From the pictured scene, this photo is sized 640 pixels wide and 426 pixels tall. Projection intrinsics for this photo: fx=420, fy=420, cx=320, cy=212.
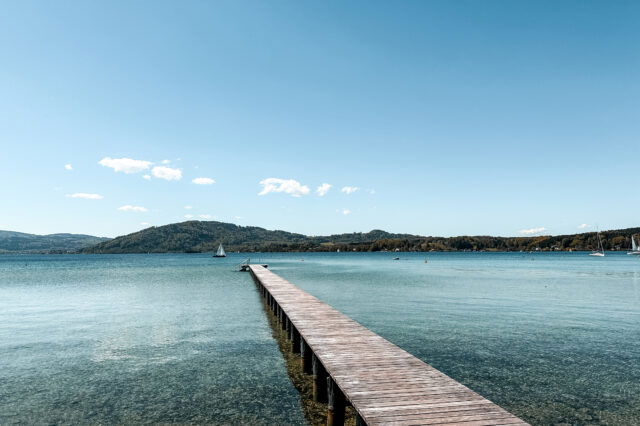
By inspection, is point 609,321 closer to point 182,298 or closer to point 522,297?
point 522,297

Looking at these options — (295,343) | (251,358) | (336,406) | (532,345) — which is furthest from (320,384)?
(532,345)

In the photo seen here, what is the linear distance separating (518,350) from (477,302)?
15.9 m

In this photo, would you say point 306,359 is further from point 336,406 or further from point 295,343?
point 336,406

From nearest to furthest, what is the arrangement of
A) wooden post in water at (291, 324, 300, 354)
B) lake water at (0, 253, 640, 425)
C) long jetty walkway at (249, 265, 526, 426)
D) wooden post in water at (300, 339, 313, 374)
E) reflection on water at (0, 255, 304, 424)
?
long jetty walkway at (249, 265, 526, 426) → reflection on water at (0, 255, 304, 424) → lake water at (0, 253, 640, 425) → wooden post in water at (300, 339, 313, 374) → wooden post in water at (291, 324, 300, 354)

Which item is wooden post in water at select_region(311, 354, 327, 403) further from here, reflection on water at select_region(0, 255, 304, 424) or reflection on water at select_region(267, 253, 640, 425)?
reflection on water at select_region(267, 253, 640, 425)

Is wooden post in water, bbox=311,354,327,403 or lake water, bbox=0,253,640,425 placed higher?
wooden post in water, bbox=311,354,327,403

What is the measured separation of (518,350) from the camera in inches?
682

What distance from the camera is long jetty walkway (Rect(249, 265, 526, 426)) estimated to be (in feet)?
23.7

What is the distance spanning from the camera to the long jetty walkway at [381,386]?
7.24 meters

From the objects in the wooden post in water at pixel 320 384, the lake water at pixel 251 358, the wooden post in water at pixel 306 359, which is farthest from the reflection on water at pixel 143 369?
the wooden post in water at pixel 306 359

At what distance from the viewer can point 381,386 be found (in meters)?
8.80

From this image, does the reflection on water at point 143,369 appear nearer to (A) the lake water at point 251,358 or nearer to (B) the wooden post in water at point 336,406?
(A) the lake water at point 251,358

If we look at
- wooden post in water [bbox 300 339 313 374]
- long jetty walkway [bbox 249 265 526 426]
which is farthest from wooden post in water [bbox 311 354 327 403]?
wooden post in water [bbox 300 339 313 374]

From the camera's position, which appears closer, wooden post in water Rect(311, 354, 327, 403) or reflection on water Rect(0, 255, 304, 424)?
reflection on water Rect(0, 255, 304, 424)
